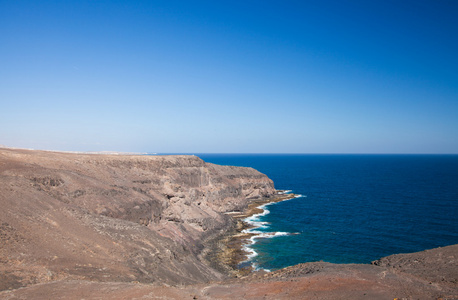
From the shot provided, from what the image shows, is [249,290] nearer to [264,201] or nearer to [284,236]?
[284,236]

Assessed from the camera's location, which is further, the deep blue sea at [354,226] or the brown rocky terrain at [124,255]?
the deep blue sea at [354,226]

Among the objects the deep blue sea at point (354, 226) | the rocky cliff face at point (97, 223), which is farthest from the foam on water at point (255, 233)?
the rocky cliff face at point (97, 223)

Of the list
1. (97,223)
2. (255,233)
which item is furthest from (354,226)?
(97,223)

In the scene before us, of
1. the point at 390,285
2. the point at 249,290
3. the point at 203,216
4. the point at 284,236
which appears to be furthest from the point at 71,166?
the point at 390,285

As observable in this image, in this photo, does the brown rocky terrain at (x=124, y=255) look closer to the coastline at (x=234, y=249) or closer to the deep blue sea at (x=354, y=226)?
the coastline at (x=234, y=249)

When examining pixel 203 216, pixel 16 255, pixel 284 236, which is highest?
pixel 16 255
